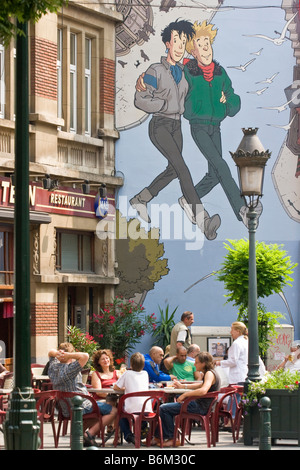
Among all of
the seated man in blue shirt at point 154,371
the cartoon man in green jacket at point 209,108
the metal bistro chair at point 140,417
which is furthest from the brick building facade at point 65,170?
the metal bistro chair at point 140,417

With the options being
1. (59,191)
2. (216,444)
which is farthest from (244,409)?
(59,191)

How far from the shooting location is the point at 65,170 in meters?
24.0

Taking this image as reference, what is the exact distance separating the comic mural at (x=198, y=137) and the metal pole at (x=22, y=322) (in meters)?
14.2

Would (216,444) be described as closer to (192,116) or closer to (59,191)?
(59,191)

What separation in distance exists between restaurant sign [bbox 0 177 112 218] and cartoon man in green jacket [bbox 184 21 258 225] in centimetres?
286

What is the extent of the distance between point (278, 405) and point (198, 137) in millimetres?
12363

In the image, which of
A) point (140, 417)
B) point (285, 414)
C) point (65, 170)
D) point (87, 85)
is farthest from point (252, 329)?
point (87, 85)

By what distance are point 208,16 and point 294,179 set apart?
461 centimetres

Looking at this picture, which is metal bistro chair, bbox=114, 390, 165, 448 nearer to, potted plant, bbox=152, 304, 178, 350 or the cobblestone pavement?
the cobblestone pavement

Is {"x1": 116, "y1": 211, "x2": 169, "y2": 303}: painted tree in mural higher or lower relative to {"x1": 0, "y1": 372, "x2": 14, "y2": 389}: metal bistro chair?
higher

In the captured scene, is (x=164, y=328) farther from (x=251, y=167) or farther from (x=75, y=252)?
(x=251, y=167)

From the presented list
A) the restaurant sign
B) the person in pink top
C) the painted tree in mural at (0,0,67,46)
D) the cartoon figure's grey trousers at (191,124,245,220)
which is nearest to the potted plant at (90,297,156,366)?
the restaurant sign

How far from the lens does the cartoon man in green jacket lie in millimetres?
26250
